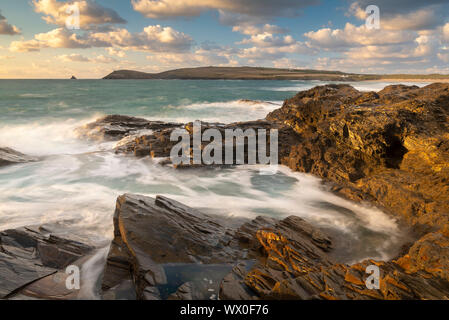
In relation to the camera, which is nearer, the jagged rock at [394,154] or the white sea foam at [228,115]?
the jagged rock at [394,154]

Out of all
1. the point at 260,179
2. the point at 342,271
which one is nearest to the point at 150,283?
the point at 342,271

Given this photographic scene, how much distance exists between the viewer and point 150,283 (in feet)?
12.9

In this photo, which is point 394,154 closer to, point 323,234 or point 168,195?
point 323,234

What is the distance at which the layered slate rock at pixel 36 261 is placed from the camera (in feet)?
12.8

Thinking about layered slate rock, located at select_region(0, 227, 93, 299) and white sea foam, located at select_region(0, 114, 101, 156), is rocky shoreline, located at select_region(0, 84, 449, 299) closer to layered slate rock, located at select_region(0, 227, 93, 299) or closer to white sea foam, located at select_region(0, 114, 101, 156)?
layered slate rock, located at select_region(0, 227, 93, 299)

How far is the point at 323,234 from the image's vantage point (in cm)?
557

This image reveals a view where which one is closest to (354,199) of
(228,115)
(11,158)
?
(11,158)

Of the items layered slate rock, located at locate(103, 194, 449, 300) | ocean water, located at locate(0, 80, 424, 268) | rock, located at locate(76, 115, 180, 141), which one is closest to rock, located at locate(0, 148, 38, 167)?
ocean water, located at locate(0, 80, 424, 268)

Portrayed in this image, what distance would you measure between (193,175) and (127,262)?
235 inches

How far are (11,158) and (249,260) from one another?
12.1 metres

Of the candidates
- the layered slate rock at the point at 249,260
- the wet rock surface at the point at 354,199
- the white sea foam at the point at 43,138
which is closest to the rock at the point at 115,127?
the white sea foam at the point at 43,138

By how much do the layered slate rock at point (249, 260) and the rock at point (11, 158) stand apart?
8803mm

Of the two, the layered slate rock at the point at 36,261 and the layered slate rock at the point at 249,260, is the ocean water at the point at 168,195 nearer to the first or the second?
the layered slate rock at the point at 36,261

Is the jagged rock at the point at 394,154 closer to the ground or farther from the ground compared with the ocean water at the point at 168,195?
farther from the ground
